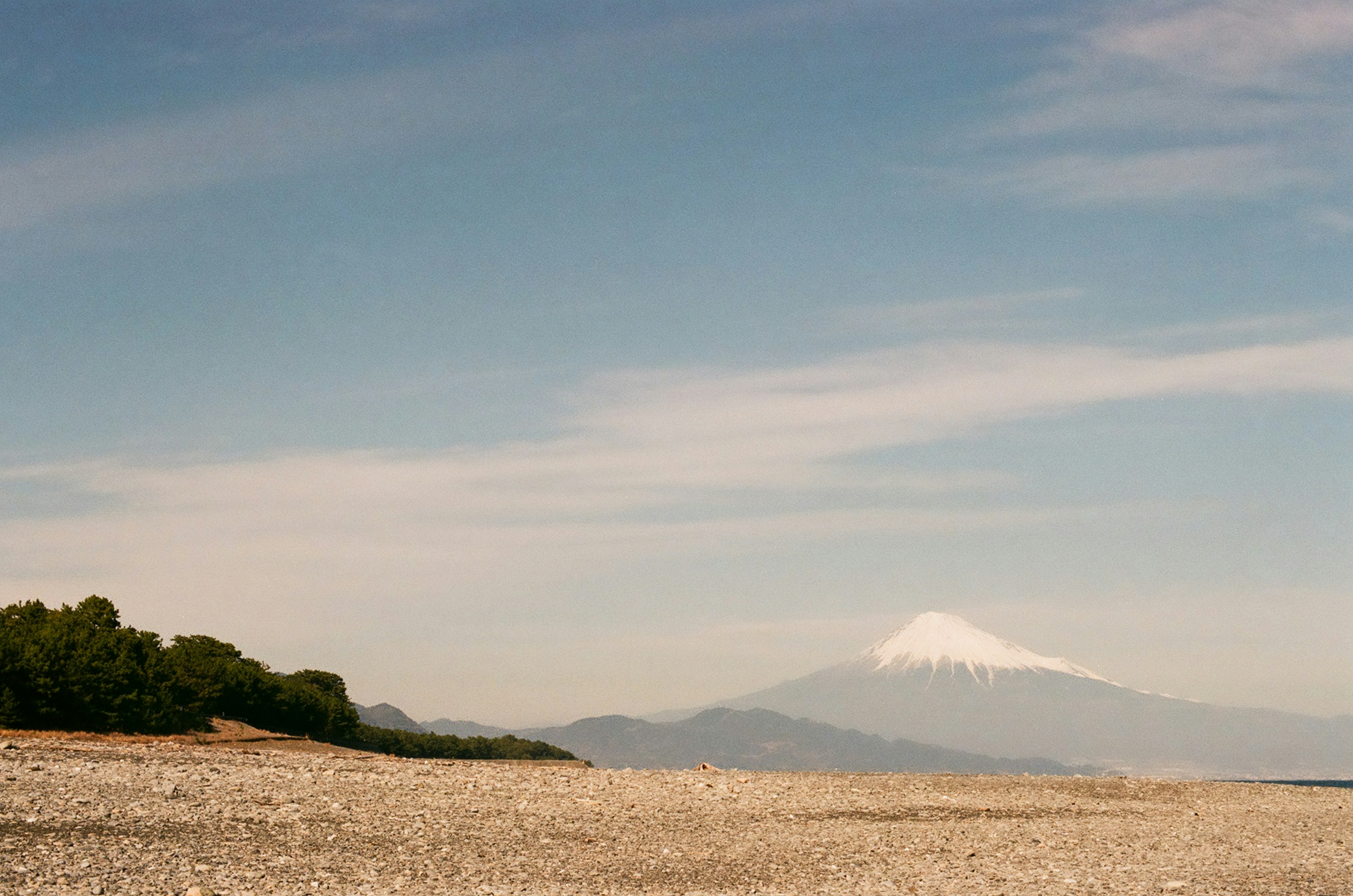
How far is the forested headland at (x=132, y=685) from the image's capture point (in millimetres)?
37812

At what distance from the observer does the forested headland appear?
124ft

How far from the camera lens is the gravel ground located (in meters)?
18.6

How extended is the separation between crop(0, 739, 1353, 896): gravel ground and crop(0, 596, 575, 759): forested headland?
27.4 feet

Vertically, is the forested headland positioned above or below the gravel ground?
above

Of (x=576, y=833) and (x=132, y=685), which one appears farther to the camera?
(x=132, y=685)

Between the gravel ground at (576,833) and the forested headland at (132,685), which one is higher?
the forested headland at (132,685)

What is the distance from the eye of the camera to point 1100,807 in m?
31.5

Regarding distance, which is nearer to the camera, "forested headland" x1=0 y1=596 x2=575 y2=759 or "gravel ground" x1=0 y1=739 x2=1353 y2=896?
"gravel ground" x1=0 y1=739 x2=1353 y2=896

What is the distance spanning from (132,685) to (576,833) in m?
25.4

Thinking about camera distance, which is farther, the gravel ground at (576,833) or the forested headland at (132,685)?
the forested headland at (132,685)

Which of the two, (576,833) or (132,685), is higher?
(132,685)

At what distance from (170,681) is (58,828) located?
90.1 ft

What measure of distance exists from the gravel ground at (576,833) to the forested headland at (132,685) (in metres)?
8.35

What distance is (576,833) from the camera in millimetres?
23250
